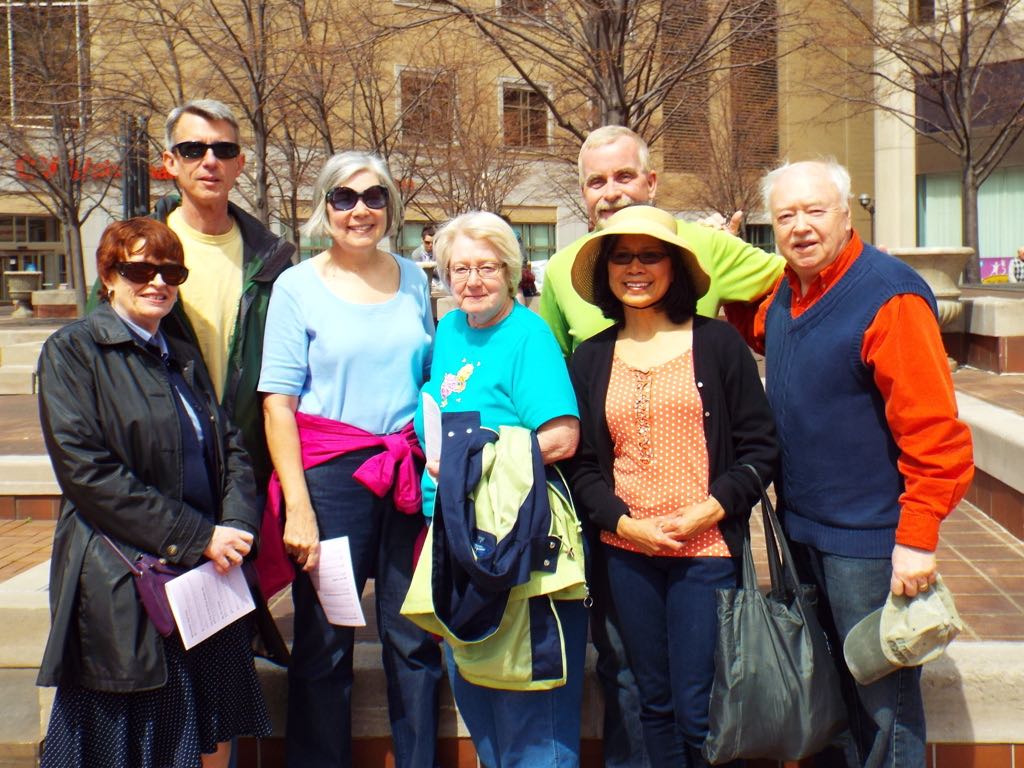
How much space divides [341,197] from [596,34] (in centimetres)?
500

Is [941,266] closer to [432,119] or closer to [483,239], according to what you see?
[432,119]

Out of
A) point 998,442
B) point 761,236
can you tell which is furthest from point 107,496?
point 761,236

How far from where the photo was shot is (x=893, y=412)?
2740mm

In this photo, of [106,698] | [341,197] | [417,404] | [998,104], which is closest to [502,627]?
[417,404]

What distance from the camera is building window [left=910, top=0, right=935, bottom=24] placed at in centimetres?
2077

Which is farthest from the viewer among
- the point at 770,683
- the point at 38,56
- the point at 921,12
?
the point at 921,12

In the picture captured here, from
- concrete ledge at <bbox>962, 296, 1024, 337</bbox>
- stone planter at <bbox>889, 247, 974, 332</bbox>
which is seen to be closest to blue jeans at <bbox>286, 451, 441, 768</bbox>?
concrete ledge at <bbox>962, 296, 1024, 337</bbox>

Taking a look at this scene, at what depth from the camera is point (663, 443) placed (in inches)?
118

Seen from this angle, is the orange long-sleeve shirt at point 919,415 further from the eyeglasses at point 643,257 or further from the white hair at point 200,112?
the white hair at point 200,112

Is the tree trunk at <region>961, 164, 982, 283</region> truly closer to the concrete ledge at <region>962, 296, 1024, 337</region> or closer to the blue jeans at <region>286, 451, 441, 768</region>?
the concrete ledge at <region>962, 296, 1024, 337</region>

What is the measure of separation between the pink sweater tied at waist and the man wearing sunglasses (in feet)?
0.86

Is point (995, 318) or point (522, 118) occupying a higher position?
point (522, 118)

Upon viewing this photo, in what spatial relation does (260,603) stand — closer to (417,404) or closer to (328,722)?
(328,722)

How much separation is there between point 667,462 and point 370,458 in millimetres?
932
